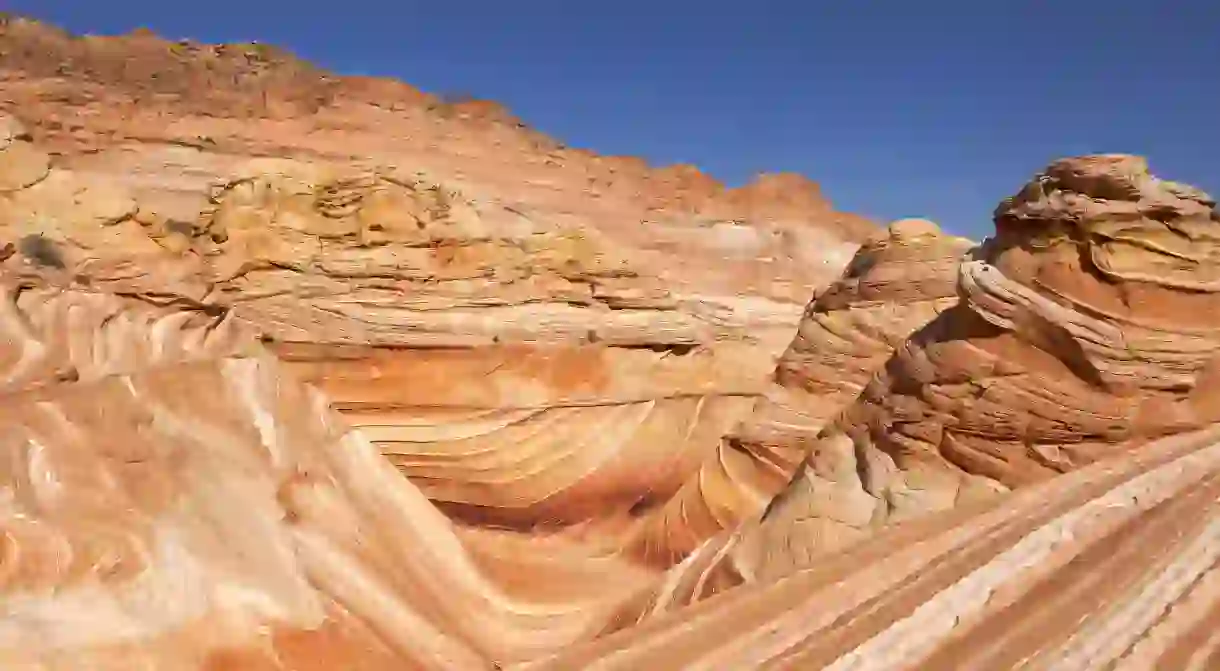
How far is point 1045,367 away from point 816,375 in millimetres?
3227

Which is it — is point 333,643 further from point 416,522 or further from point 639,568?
point 639,568

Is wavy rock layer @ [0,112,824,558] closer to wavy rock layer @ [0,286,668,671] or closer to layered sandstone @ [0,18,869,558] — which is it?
layered sandstone @ [0,18,869,558]

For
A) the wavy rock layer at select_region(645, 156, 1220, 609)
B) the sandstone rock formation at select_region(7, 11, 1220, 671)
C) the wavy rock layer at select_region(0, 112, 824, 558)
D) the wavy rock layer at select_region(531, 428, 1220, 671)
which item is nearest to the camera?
the wavy rock layer at select_region(531, 428, 1220, 671)

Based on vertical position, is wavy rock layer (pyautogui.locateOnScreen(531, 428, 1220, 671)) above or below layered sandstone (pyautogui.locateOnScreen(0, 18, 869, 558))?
below

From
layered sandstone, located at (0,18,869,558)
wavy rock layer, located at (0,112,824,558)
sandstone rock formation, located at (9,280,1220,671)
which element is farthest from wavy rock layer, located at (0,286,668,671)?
wavy rock layer, located at (0,112,824,558)

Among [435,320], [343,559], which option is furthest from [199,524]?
[435,320]

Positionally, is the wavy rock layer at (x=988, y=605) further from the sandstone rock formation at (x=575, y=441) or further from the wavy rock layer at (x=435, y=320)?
Answer: the wavy rock layer at (x=435, y=320)

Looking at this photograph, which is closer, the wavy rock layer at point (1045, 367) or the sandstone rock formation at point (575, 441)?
the sandstone rock formation at point (575, 441)

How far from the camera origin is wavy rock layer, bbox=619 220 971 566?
6.22 metres

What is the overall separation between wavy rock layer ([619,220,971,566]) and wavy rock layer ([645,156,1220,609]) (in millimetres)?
1528

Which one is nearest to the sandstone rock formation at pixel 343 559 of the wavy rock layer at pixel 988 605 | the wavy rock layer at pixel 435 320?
the wavy rock layer at pixel 988 605

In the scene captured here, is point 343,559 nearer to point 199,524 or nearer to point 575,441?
point 199,524

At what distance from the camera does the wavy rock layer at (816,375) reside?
20.4 feet

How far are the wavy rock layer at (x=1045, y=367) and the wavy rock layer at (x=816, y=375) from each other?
1.53 m
